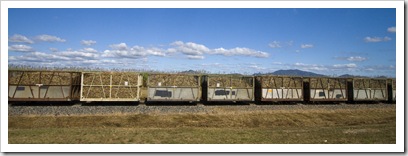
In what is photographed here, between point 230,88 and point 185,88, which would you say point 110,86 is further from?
point 230,88

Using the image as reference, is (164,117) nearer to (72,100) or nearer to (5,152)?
(72,100)

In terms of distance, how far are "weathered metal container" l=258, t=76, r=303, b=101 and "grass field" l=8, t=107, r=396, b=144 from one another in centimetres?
344

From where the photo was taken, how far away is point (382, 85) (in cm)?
3384

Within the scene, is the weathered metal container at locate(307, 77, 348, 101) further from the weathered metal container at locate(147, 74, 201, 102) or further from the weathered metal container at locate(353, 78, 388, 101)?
the weathered metal container at locate(147, 74, 201, 102)

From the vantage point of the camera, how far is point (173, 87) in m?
26.1

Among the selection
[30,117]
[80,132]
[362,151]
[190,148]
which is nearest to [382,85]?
[362,151]

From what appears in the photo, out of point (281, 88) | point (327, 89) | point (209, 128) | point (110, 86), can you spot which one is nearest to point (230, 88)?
point (281, 88)

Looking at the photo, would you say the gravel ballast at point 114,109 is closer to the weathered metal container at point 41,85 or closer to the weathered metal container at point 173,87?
the weathered metal container at point 41,85

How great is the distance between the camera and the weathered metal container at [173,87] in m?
25.6

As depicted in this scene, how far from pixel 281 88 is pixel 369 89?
10591 millimetres

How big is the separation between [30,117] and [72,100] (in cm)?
494

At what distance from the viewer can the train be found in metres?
23.4

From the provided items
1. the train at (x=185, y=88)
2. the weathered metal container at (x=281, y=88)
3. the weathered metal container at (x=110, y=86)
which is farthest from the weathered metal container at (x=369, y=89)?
the weathered metal container at (x=110, y=86)

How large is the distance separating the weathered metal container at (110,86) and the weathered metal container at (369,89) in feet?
72.3
